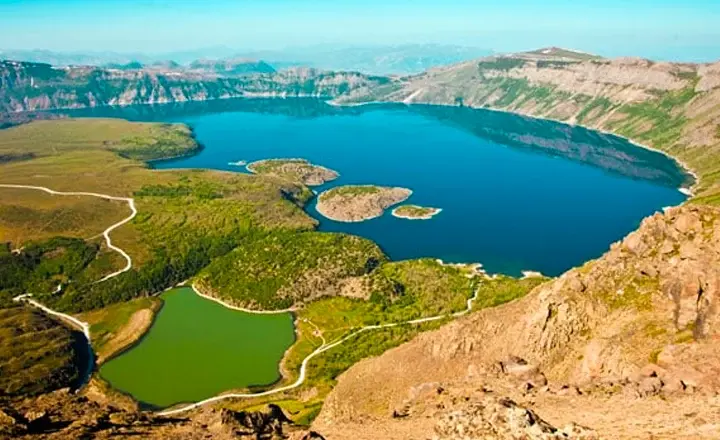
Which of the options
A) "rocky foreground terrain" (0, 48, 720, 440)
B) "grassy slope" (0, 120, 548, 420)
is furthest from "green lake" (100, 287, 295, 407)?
"rocky foreground terrain" (0, 48, 720, 440)

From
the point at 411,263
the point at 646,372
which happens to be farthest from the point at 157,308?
the point at 646,372

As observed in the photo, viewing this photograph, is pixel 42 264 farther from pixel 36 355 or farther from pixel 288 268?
pixel 288 268

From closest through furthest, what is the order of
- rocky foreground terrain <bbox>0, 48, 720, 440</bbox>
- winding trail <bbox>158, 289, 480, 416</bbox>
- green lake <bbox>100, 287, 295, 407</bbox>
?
rocky foreground terrain <bbox>0, 48, 720, 440</bbox>, winding trail <bbox>158, 289, 480, 416</bbox>, green lake <bbox>100, 287, 295, 407</bbox>

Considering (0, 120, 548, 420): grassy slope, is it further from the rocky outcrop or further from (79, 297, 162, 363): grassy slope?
the rocky outcrop

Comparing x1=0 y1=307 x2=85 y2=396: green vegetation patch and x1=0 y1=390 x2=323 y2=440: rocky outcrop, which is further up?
x1=0 y1=390 x2=323 y2=440: rocky outcrop

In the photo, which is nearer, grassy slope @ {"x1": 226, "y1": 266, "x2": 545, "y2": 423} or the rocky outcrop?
the rocky outcrop

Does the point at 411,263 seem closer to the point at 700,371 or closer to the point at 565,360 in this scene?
the point at 565,360

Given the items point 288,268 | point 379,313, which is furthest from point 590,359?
point 288,268

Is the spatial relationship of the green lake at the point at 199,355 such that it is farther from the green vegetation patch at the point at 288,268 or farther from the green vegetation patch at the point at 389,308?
the green vegetation patch at the point at 288,268
